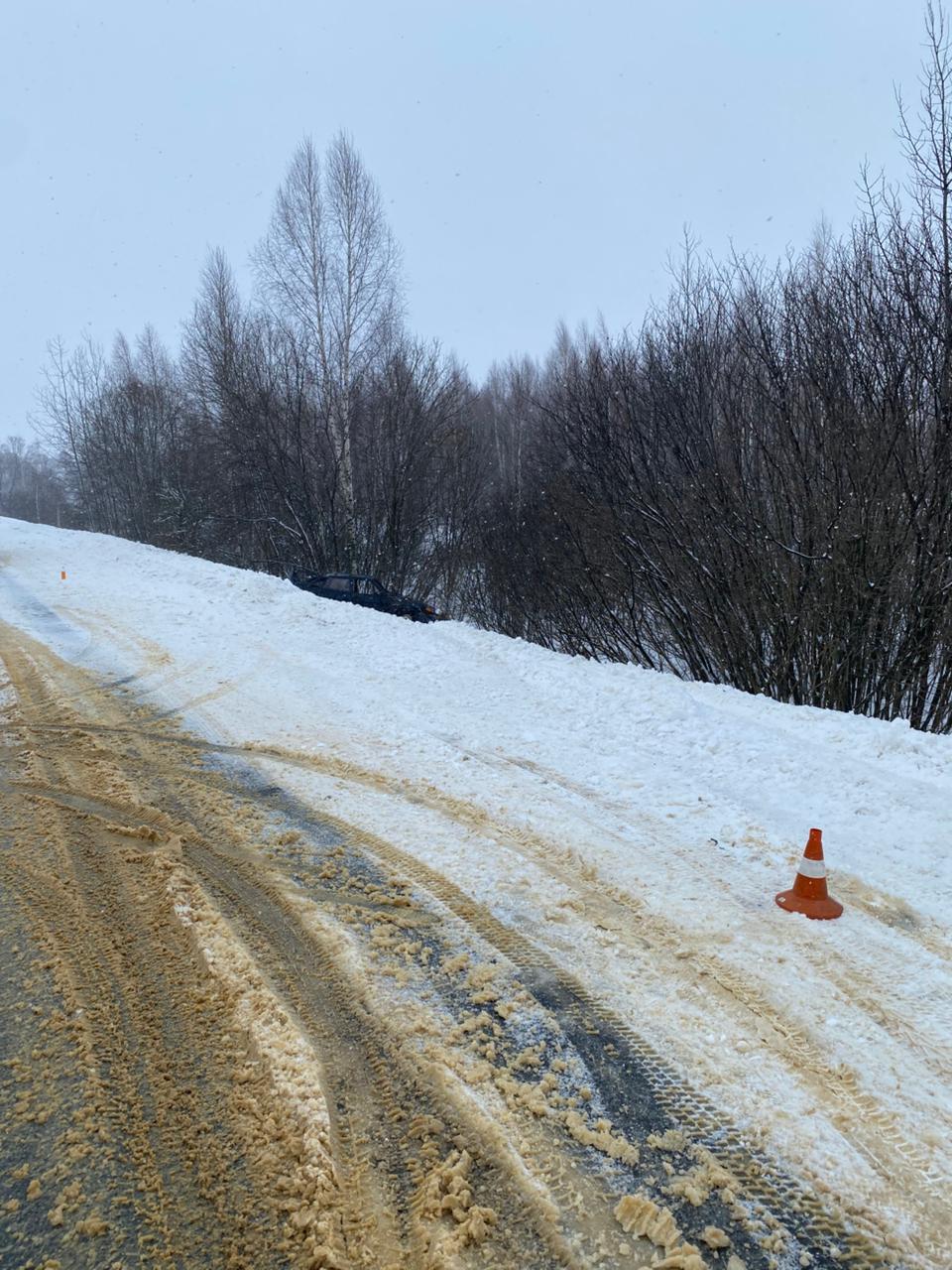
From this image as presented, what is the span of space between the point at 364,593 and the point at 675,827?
14772 millimetres

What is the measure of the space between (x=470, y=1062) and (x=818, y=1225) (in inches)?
47.2

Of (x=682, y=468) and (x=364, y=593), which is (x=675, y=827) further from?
(x=364, y=593)

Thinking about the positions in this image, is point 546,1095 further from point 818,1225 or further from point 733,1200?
point 818,1225

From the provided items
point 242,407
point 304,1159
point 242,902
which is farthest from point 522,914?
point 242,407

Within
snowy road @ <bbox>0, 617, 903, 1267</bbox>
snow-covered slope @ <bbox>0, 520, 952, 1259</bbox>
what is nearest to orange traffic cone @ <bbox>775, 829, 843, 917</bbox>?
snow-covered slope @ <bbox>0, 520, 952, 1259</bbox>

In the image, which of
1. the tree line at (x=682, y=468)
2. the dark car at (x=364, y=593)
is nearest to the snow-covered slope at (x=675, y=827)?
the tree line at (x=682, y=468)

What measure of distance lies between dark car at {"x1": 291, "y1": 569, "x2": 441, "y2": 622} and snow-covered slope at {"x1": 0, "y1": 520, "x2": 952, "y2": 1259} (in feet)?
27.4

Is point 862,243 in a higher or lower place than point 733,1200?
higher

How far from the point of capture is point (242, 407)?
23734 millimetres

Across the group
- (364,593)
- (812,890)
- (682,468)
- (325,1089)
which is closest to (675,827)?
(812,890)

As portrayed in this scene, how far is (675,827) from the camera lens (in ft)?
15.8

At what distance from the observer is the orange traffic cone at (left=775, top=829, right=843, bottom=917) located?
151 inches

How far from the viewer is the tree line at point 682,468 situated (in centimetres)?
949

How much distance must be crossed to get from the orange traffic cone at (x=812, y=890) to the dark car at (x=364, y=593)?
1498cm
